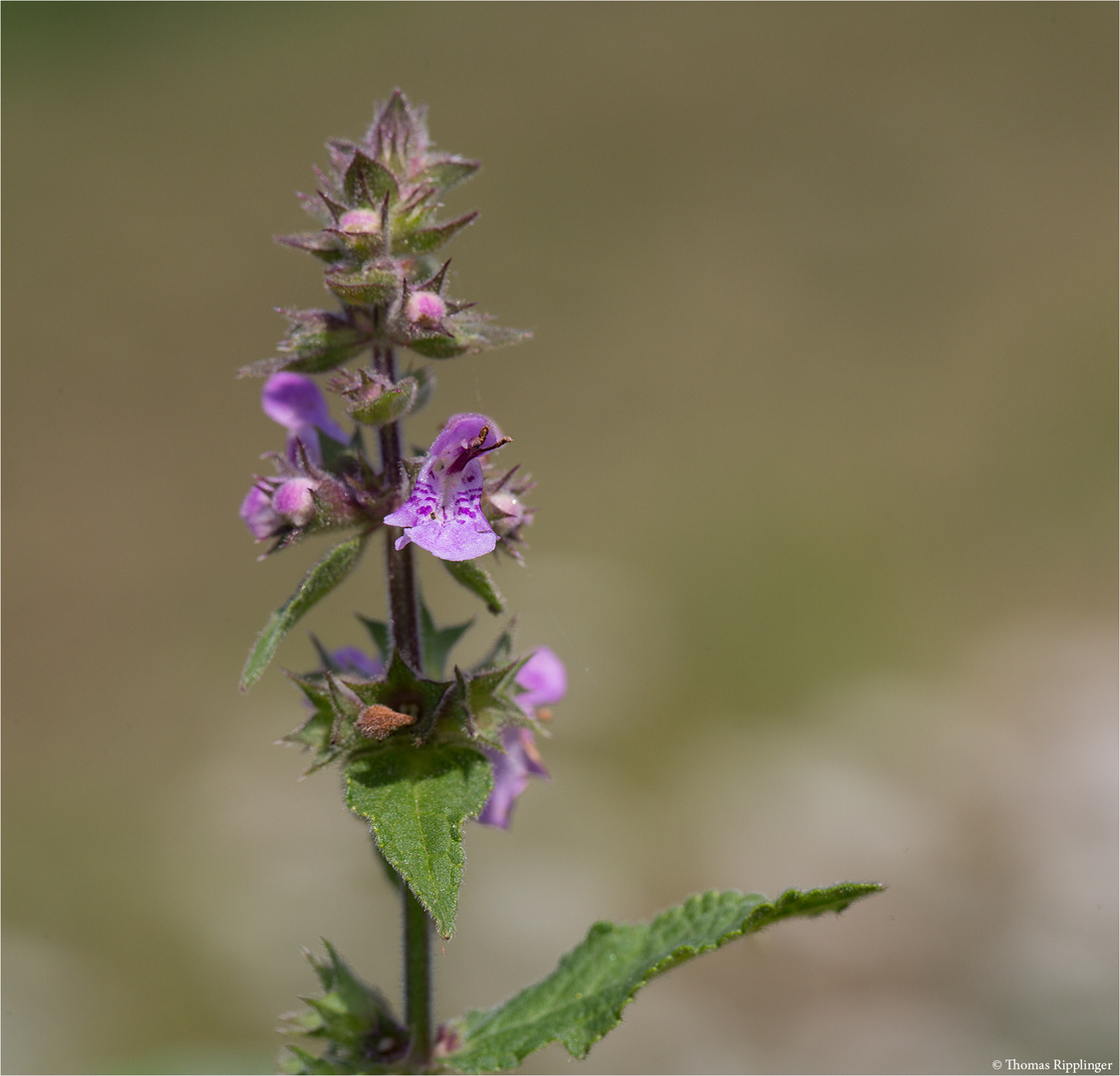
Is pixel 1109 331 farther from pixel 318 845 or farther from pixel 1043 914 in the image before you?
pixel 318 845

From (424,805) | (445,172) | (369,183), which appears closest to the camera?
(424,805)

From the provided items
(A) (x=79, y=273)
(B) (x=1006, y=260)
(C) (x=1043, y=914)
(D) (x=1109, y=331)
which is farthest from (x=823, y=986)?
(A) (x=79, y=273)

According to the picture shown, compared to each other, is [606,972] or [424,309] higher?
[424,309]

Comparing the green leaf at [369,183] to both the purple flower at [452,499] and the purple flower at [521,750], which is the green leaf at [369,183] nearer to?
the purple flower at [452,499]

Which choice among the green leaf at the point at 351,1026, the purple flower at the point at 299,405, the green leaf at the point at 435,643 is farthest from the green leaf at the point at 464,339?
the green leaf at the point at 351,1026

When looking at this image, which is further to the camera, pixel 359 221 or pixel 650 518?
pixel 650 518

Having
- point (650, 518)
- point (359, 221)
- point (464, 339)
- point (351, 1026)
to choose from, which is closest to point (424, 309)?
point (464, 339)

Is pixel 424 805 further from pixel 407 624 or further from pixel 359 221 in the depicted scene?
pixel 359 221
